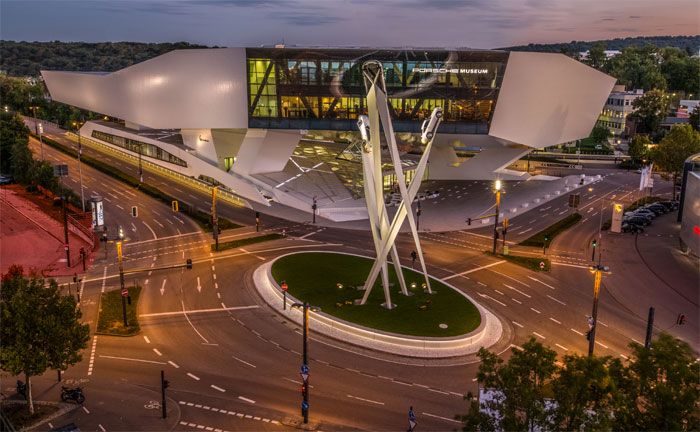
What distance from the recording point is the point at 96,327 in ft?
123

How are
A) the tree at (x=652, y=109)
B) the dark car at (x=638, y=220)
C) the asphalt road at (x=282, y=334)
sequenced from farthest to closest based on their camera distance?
the tree at (x=652, y=109), the dark car at (x=638, y=220), the asphalt road at (x=282, y=334)

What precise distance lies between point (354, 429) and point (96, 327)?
19.0 m

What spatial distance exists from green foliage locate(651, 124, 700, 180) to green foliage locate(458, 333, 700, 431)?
68549 millimetres

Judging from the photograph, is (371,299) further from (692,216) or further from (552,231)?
(692,216)

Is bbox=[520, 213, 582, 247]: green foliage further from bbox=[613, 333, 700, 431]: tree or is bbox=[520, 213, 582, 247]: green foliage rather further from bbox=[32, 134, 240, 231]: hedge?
bbox=[613, 333, 700, 431]: tree

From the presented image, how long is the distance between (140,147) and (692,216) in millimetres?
70597

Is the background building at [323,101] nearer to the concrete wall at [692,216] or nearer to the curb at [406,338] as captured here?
the concrete wall at [692,216]

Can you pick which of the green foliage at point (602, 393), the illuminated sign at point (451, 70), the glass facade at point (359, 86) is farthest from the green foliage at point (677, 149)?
the green foliage at point (602, 393)

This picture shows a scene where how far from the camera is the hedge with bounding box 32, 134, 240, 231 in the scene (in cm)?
6084

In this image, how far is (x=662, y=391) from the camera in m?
18.2

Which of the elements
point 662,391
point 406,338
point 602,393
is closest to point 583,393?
point 602,393

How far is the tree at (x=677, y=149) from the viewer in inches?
3123

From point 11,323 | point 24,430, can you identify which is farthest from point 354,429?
point 11,323

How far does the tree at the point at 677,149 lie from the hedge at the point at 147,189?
57741mm
